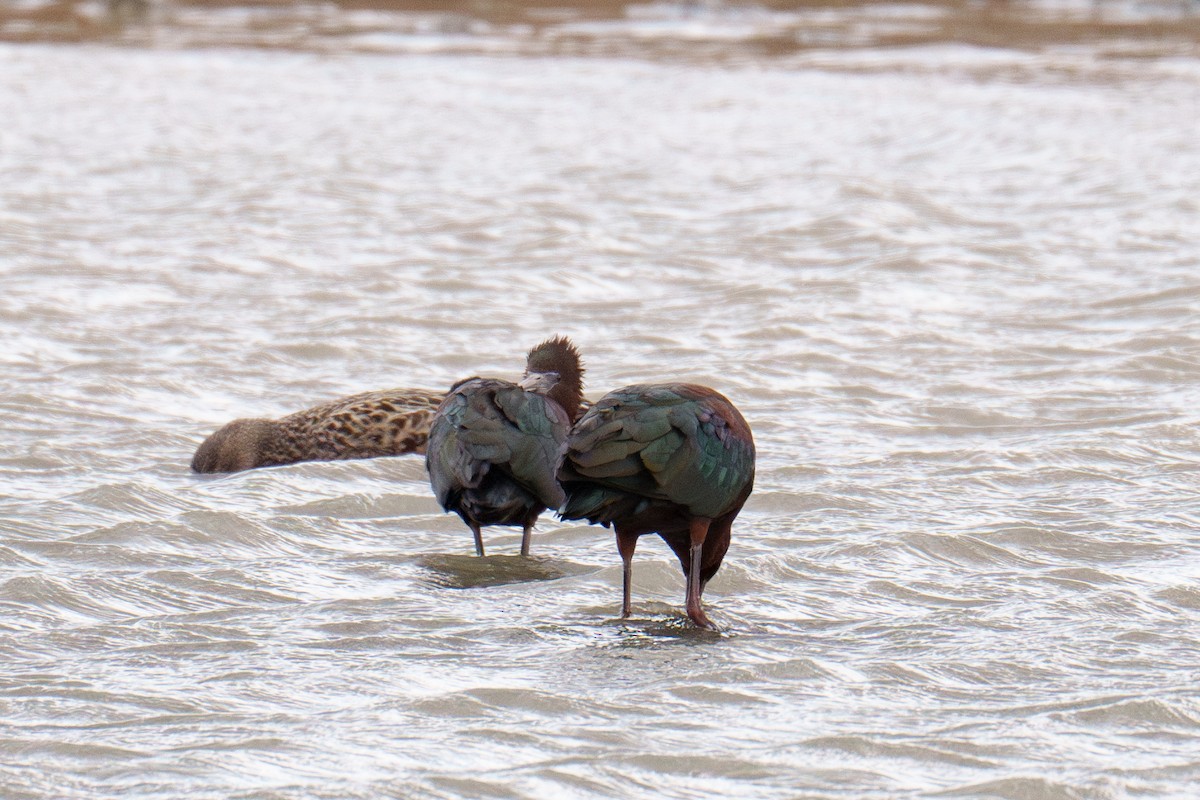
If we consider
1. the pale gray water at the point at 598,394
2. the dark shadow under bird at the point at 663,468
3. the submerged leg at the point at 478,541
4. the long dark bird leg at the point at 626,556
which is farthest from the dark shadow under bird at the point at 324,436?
the dark shadow under bird at the point at 663,468

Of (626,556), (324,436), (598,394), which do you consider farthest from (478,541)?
(598,394)

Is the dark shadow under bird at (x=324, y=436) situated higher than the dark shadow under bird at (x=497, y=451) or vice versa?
the dark shadow under bird at (x=497, y=451)

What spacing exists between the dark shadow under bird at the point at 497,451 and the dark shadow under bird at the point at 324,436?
153 cm

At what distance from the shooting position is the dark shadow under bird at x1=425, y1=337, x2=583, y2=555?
6445mm

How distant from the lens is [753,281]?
12398 millimetres

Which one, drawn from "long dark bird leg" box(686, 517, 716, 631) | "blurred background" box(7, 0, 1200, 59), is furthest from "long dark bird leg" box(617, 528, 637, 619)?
"blurred background" box(7, 0, 1200, 59)

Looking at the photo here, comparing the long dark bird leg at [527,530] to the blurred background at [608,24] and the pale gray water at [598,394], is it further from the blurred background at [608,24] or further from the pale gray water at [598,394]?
the blurred background at [608,24]

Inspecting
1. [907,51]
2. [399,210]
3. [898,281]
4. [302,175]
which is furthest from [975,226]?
[907,51]

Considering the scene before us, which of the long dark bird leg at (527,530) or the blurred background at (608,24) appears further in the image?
the blurred background at (608,24)

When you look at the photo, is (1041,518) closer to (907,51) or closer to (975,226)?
(975,226)

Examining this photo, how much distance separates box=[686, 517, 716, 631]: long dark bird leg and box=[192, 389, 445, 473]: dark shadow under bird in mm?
2576

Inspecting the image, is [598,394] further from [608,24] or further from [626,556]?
[608,24]

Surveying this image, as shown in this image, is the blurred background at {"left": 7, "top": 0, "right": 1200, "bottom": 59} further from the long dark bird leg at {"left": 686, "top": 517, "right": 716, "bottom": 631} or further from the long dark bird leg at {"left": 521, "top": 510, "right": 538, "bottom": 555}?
the long dark bird leg at {"left": 686, "top": 517, "right": 716, "bottom": 631}

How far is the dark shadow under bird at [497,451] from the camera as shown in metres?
6.45
